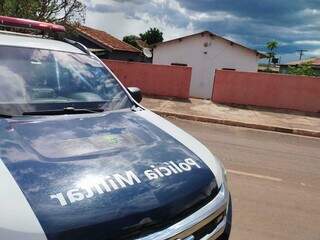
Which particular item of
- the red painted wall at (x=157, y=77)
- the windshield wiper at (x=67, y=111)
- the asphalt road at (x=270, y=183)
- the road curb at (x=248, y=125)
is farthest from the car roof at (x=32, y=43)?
the red painted wall at (x=157, y=77)

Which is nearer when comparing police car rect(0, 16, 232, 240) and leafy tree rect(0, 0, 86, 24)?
police car rect(0, 16, 232, 240)

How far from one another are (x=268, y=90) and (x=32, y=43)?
1363 cm

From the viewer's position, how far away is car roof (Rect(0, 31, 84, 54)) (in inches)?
131

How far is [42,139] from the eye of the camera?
227 cm

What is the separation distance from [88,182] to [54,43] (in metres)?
2.29

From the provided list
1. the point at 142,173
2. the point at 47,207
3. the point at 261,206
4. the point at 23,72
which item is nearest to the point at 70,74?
the point at 23,72

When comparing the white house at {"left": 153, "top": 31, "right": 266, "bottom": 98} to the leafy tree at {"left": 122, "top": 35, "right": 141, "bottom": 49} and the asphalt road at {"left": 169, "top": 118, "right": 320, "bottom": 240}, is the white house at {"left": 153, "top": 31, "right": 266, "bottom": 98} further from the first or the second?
the leafy tree at {"left": 122, "top": 35, "right": 141, "bottom": 49}

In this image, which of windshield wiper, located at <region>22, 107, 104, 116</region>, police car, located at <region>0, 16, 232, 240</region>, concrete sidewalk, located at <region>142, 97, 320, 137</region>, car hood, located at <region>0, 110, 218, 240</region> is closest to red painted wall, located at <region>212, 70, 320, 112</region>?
concrete sidewalk, located at <region>142, 97, 320, 137</region>

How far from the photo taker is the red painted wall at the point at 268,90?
1571 centimetres

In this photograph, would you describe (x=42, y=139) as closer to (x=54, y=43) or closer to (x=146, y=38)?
(x=54, y=43)

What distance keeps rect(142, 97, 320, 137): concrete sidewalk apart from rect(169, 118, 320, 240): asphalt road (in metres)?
1.62

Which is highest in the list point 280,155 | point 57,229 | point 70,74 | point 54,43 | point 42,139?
point 54,43

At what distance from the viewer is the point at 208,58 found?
88.9 ft

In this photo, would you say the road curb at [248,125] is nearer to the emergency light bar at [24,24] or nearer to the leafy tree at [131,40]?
the emergency light bar at [24,24]
